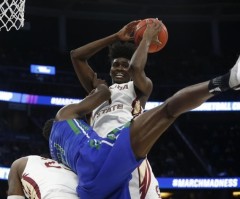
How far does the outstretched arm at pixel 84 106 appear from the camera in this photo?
3.18 meters

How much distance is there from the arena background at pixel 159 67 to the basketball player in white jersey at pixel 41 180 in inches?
440

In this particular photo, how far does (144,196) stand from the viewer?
3.28 m

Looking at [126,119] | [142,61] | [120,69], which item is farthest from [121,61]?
[142,61]

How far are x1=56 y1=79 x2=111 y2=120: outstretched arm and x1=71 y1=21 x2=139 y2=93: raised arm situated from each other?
1.82 ft

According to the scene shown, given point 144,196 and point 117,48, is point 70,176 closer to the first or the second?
point 144,196

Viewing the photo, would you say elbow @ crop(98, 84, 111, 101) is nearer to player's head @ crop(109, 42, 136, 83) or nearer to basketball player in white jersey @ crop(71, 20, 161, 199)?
basketball player in white jersey @ crop(71, 20, 161, 199)

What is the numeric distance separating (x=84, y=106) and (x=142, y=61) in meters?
0.51

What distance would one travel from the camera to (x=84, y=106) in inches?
128


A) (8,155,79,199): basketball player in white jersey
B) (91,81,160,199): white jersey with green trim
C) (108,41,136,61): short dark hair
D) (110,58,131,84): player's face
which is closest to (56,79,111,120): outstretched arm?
(91,81,160,199): white jersey with green trim

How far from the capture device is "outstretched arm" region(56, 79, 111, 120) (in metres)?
3.18

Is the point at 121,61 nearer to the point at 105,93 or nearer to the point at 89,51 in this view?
the point at 89,51

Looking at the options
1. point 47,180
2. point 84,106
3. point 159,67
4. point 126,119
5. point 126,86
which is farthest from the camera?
point 159,67

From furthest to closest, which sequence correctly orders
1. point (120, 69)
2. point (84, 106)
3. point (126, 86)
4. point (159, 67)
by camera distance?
point (159, 67) < point (120, 69) < point (126, 86) < point (84, 106)

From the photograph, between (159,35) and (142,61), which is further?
(159,35)
